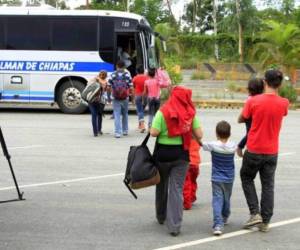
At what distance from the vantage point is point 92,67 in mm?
20641

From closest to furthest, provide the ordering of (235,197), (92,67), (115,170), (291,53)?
(235,197) → (115,170) → (92,67) → (291,53)

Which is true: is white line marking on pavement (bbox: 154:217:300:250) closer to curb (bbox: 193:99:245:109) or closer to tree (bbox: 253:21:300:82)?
curb (bbox: 193:99:245:109)

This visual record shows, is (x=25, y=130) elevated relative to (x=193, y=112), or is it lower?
lower

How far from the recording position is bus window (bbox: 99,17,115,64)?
2064 centimetres

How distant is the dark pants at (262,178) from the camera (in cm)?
657

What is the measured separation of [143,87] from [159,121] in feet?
33.0

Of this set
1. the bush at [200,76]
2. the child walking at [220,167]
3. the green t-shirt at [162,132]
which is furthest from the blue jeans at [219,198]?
the bush at [200,76]

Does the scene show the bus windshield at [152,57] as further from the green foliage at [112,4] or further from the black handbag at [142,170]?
the green foliage at [112,4]

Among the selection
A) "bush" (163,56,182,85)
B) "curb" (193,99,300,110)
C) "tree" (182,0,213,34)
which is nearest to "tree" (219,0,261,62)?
"tree" (182,0,213,34)

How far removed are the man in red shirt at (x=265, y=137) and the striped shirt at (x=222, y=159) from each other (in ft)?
0.60

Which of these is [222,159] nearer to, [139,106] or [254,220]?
[254,220]

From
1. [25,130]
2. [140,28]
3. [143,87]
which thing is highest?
[140,28]

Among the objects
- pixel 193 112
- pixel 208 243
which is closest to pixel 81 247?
pixel 208 243

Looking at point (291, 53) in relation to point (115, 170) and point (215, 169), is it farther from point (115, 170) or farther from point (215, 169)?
point (215, 169)
